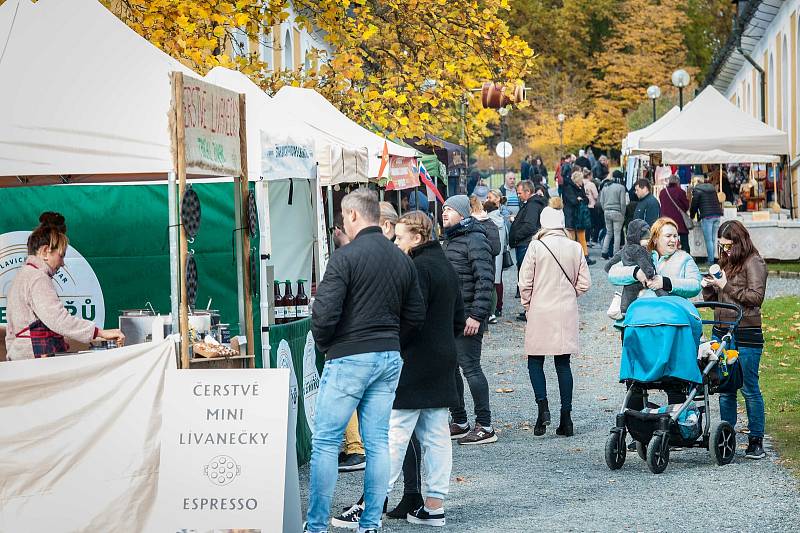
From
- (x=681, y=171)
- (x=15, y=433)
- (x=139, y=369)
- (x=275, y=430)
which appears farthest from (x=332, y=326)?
(x=681, y=171)

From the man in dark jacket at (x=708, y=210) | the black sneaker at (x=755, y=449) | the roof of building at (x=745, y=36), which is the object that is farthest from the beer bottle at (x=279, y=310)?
the roof of building at (x=745, y=36)

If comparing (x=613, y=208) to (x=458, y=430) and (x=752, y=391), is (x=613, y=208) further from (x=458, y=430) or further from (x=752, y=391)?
(x=752, y=391)

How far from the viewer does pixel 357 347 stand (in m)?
7.36

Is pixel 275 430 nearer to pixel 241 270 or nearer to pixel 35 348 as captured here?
pixel 241 270

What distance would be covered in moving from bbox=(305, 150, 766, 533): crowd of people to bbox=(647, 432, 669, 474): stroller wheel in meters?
0.39

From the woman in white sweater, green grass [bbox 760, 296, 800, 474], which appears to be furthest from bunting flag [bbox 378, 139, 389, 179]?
the woman in white sweater

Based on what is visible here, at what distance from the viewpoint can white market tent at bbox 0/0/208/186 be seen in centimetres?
835

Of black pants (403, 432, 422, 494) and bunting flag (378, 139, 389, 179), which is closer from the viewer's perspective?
black pants (403, 432, 422, 494)

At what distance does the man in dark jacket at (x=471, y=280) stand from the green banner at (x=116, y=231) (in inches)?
76.6

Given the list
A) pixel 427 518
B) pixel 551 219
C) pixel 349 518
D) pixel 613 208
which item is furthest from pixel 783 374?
pixel 613 208

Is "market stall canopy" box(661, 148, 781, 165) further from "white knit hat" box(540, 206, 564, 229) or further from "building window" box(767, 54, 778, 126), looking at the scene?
"white knit hat" box(540, 206, 564, 229)

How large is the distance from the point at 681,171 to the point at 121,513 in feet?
103

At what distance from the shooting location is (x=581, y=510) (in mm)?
8492

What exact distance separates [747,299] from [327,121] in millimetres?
5706
